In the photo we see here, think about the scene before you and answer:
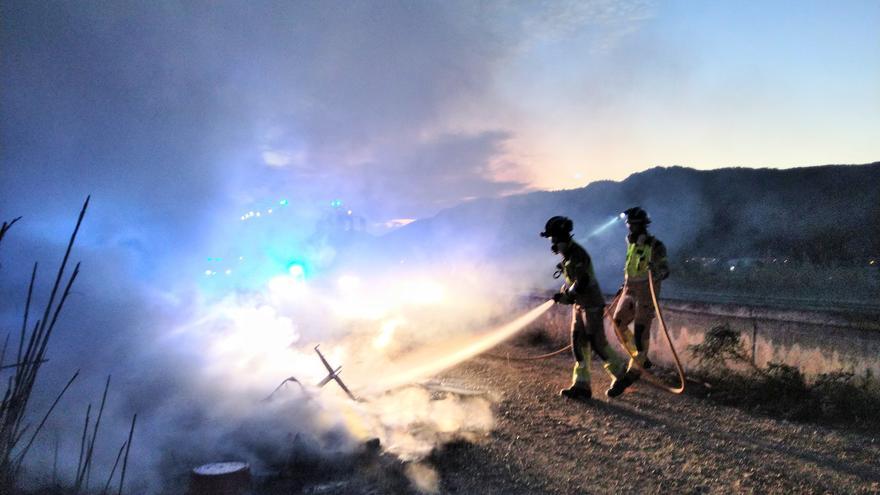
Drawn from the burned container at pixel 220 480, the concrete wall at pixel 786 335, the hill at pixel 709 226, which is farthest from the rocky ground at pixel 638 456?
the hill at pixel 709 226

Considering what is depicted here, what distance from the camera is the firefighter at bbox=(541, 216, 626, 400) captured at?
220 inches

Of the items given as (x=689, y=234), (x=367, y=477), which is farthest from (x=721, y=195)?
(x=367, y=477)

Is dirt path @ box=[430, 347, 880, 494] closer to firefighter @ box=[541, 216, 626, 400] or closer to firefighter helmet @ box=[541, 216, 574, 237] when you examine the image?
firefighter @ box=[541, 216, 626, 400]

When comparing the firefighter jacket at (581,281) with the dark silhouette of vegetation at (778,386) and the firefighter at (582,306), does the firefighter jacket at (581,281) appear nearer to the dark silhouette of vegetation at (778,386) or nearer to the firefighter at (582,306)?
the firefighter at (582,306)

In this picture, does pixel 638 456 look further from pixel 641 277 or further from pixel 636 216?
pixel 636 216

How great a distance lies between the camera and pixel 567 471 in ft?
12.6

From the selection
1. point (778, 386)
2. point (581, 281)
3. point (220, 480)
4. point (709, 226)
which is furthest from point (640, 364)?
point (709, 226)

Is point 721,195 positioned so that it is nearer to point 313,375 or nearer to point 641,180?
point 641,180

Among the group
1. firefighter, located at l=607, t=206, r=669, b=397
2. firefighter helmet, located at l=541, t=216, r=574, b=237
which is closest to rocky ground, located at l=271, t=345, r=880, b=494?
firefighter, located at l=607, t=206, r=669, b=397

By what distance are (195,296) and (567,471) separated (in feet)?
15.5

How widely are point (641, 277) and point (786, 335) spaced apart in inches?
65.1

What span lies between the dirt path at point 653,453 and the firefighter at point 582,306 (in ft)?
Result: 0.90

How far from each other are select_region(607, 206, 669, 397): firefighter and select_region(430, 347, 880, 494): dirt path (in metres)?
0.48

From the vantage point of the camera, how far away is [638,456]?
4.09 m
